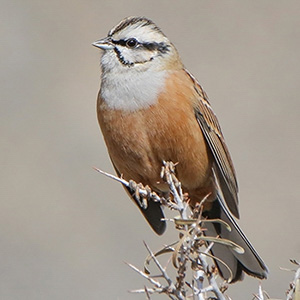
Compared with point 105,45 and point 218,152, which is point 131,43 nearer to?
point 105,45

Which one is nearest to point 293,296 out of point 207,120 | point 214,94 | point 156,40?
point 207,120

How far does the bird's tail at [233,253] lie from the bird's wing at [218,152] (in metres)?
0.09

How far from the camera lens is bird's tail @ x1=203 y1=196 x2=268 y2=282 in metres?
4.45

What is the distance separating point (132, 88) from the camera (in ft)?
15.6

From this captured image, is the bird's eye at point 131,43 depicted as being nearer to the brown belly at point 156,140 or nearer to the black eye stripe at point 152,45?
the black eye stripe at point 152,45

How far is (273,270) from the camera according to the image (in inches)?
378

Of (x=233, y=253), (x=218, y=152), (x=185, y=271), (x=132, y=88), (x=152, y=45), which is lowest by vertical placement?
(x=233, y=253)

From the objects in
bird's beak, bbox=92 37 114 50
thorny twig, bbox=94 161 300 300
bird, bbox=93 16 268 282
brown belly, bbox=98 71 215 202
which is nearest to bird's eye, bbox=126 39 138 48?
bird, bbox=93 16 268 282

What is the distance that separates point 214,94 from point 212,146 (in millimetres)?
7885

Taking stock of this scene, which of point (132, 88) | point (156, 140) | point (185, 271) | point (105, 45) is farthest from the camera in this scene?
point (105, 45)

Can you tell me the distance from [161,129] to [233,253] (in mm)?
939

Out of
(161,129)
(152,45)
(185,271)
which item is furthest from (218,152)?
(185,271)

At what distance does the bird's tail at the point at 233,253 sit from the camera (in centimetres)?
445

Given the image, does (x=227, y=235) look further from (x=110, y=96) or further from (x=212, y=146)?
(x=110, y=96)
